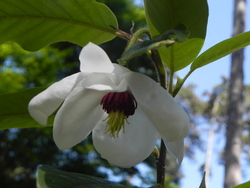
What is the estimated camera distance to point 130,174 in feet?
25.0

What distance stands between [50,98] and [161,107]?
150 millimetres

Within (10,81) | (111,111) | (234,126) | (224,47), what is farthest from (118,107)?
(234,126)

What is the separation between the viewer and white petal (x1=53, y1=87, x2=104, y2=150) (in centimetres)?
60

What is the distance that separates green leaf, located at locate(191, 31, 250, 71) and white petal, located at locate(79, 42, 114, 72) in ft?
0.82

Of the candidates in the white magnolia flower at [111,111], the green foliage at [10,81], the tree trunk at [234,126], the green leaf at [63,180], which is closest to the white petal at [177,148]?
the white magnolia flower at [111,111]

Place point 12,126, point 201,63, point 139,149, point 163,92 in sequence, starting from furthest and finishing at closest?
point 12,126, point 201,63, point 139,149, point 163,92

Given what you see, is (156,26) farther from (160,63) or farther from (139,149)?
(139,149)

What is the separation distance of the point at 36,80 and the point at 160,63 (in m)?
5.71

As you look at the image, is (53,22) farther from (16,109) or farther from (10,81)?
(10,81)

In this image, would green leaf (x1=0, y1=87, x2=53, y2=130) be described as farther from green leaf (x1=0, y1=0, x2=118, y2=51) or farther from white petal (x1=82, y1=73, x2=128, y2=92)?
white petal (x1=82, y1=73, x2=128, y2=92)

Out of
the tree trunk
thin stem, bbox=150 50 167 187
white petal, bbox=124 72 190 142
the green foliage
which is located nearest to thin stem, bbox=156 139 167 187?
thin stem, bbox=150 50 167 187

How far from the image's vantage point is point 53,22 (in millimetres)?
831

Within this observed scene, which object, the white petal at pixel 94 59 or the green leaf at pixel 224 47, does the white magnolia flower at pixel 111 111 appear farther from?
the green leaf at pixel 224 47

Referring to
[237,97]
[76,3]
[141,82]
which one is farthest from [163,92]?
[237,97]
